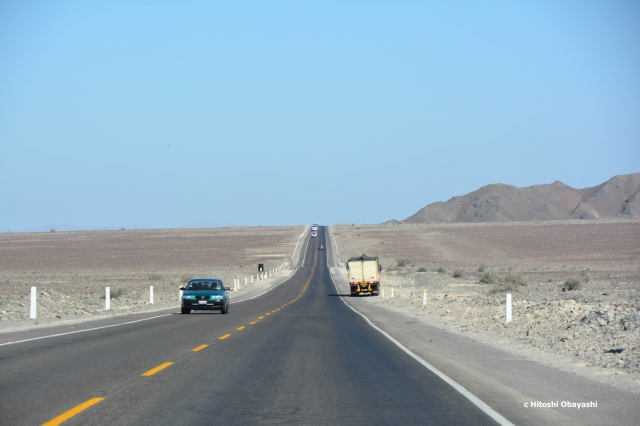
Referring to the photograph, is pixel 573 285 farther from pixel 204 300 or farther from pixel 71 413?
pixel 71 413

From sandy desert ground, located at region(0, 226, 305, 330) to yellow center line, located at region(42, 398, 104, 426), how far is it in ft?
44.8

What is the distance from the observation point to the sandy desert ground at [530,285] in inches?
667

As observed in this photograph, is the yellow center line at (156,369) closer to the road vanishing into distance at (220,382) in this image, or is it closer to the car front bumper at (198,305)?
the road vanishing into distance at (220,382)

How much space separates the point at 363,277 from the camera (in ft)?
183

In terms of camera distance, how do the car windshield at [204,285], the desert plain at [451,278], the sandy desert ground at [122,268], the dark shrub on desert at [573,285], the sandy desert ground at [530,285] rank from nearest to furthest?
the sandy desert ground at [530,285], the desert plain at [451,278], the car windshield at [204,285], the sandy desert ground at [122,268], the dark shrub on desert at [573,285]

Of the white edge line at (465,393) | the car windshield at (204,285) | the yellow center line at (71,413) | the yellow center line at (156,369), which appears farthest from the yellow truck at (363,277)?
the yellow center line at (71,413)

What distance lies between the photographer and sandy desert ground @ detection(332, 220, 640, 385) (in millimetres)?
16953

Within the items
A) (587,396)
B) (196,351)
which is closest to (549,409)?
(587,396)

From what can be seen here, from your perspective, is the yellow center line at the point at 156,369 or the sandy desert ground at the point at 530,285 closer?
the yellow center line at the point at 156,369

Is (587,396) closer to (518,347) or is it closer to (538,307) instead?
(518,347)

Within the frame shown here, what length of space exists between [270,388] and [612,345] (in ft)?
29.0

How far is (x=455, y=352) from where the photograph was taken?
627 inches

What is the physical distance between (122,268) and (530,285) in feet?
179

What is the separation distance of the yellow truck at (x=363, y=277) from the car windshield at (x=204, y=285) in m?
25.1
